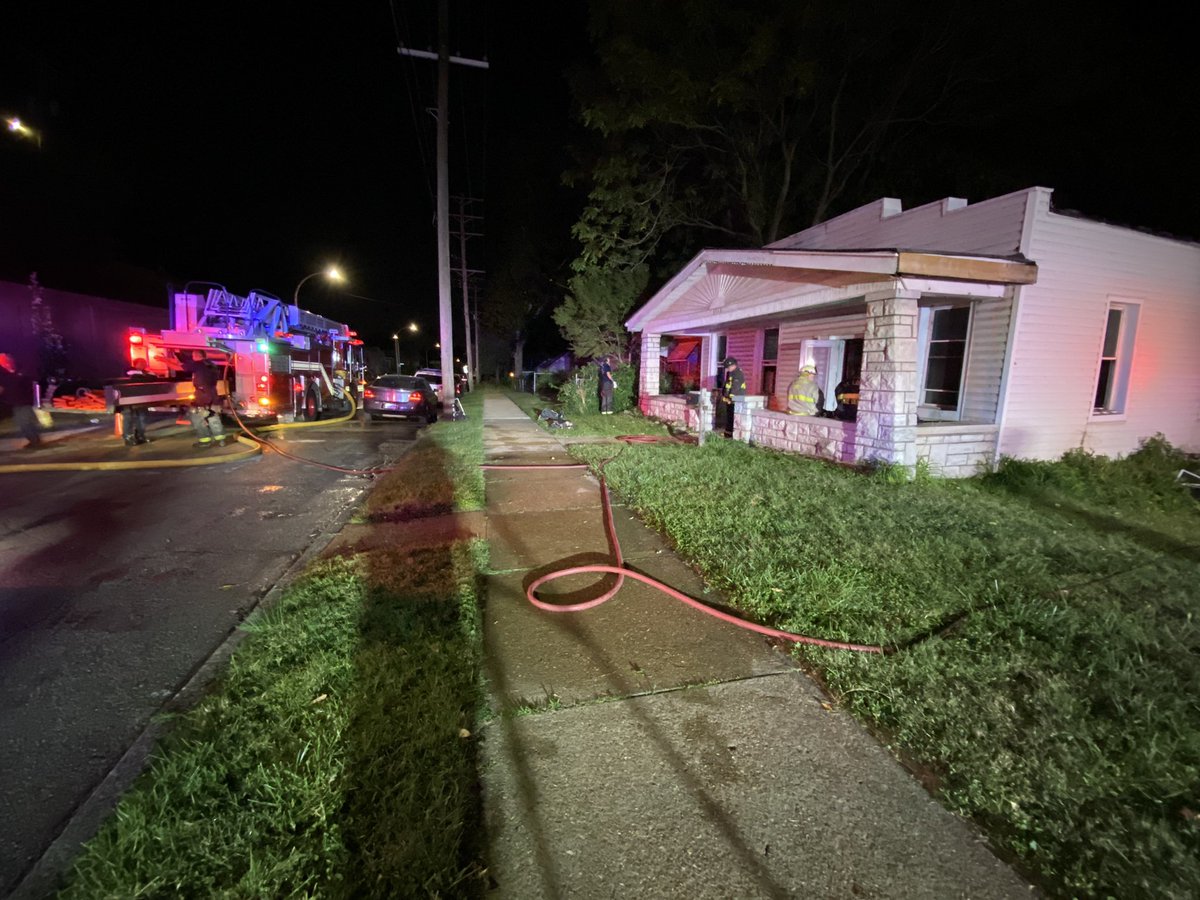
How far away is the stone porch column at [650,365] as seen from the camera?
1584cm

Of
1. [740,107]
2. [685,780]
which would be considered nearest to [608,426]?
[740,107]

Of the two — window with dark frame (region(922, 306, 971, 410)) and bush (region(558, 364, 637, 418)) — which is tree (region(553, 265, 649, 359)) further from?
window with dark frame (region(922, 306, 971, 410))

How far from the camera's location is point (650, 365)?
1595cm

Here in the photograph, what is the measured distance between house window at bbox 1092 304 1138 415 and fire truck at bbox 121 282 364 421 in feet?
56.6

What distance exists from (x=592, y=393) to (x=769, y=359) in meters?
5.66

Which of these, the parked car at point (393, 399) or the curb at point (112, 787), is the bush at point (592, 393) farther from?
the curb at point (112, 787)

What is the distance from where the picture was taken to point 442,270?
15891mm

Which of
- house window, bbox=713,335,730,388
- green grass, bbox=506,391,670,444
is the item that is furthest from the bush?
house window, bbox=713,335,730,388

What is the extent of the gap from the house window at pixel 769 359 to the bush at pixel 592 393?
4302 mm

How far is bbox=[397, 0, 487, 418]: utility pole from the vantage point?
14156 millimetres

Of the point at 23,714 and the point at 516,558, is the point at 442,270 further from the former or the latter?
the point at 23,714

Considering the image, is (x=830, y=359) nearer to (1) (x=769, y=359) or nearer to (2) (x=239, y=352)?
(1) (x=769, y=359)

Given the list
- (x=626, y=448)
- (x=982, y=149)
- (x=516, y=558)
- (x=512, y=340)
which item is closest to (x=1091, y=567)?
(x=516, y=558)

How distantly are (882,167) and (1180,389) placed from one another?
1081 cm
